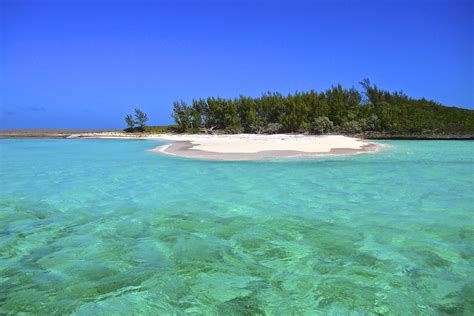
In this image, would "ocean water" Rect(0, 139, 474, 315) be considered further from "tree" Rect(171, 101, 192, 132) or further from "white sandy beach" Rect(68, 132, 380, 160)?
"tree" Rect(171, 101, 192, 132)

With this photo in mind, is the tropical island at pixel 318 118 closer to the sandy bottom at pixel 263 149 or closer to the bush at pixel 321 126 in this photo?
the bush at pixel 321 126

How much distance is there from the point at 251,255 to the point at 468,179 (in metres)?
9.47

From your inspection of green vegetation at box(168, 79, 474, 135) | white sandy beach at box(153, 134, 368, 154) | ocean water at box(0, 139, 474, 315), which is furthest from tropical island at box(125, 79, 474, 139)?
ocean water at box(0, 139, 474, 315)

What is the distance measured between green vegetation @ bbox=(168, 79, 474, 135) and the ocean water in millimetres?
31699

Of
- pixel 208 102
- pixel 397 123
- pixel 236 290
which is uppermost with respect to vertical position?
pixel 208 102

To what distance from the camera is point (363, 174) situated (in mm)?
12125


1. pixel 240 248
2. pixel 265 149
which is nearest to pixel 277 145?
pixel 265 149

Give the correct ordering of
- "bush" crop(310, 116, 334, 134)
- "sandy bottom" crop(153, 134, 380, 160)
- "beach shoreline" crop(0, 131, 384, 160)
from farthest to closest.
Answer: "bush" crop(310, 116, 334, 134), "sandy bottom" crop(153, 134, 380, 160), "beach shoreline" crop(0, 131, 384, 160)

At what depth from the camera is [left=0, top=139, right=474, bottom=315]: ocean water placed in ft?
12.0

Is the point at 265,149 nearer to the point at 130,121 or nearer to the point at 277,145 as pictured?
the point at 277,145

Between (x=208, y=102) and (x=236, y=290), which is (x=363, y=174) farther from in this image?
(x=208, y=102)

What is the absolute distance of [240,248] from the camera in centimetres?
520

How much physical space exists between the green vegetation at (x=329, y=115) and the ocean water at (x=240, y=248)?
31.7m

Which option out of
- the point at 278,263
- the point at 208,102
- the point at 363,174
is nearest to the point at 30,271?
the point at 278,263
